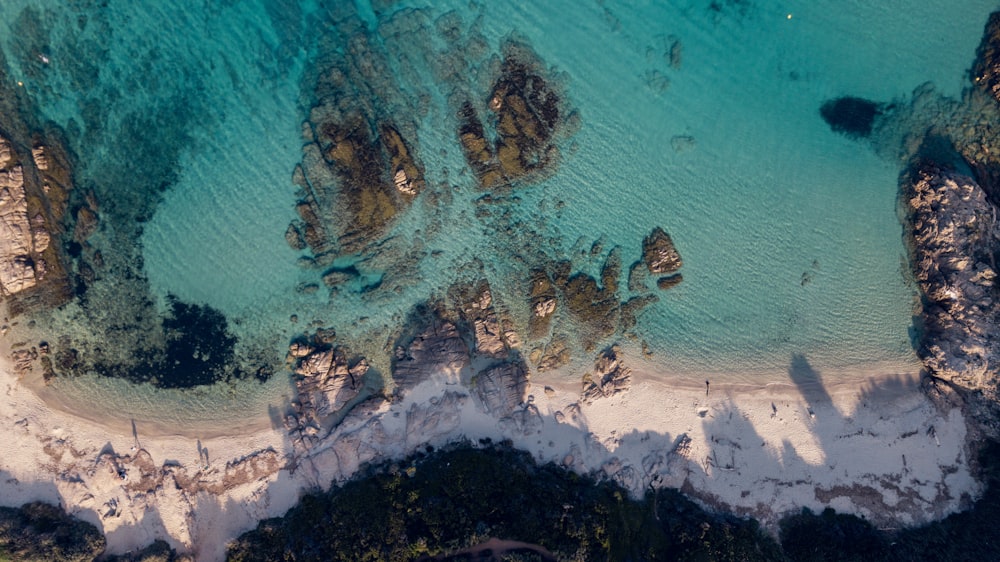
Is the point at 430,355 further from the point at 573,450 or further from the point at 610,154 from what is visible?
the point at 610,154

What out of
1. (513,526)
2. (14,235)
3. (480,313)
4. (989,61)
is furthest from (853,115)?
(14,235)

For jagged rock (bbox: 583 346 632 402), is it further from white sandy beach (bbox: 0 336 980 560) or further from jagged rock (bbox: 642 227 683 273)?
jagged rock (bbox: 642 227 683 273)

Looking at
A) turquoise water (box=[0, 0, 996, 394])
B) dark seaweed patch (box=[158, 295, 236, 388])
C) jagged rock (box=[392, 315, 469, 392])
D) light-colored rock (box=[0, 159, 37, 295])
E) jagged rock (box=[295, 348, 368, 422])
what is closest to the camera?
light-colored rock (box=[0, 159, 37, 295])

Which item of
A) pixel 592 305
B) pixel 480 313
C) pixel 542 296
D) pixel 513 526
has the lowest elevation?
pixel 513 526

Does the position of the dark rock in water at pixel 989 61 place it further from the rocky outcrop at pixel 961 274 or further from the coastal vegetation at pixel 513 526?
the coastal vegetation at pixel 513 526

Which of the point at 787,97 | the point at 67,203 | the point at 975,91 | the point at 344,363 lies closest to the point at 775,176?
the point at 787,97

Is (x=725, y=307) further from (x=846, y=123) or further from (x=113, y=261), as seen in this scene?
(x=113, y=261)

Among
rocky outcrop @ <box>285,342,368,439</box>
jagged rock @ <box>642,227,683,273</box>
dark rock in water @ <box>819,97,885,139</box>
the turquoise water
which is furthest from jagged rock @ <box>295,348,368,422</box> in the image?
dark rock in water @ <box>819,97,885,139</box>
